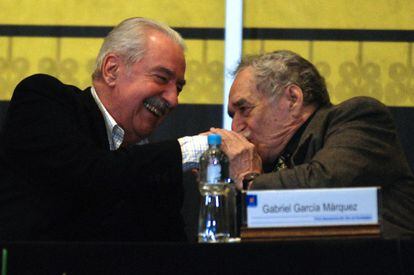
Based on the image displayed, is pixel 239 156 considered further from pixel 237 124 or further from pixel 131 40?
pixel 131 40

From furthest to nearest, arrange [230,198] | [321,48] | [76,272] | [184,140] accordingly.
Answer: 1. [321,48]
2. [184,140]
3. [230,198]
4. [76,272]

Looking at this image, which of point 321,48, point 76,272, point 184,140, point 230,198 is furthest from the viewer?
point 321,48

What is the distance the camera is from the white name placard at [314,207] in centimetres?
173

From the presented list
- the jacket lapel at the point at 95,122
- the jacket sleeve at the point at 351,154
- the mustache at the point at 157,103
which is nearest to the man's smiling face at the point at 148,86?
the mustache at the point at 157,103

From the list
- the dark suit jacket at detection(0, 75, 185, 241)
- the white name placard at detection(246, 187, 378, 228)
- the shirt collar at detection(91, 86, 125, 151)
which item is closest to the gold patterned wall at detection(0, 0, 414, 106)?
the shirt collar at detection(91, 86, 125, 151)

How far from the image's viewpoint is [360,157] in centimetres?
234

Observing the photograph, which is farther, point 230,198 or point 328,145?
point 328,145

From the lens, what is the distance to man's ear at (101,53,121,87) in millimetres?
2785

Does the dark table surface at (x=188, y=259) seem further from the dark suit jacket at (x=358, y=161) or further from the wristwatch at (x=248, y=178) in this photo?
the wristwatch at (x=248, y=178)

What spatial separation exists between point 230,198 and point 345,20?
175 cm

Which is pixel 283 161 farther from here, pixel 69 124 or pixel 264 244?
pixel 264 244

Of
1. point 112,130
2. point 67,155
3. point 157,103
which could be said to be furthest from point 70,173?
point 157,103

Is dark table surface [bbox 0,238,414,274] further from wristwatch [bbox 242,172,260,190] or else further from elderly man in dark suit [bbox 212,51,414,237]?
wristwatch [bbox 242,172,260,190]

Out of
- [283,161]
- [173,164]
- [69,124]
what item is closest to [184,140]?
[173,164]
